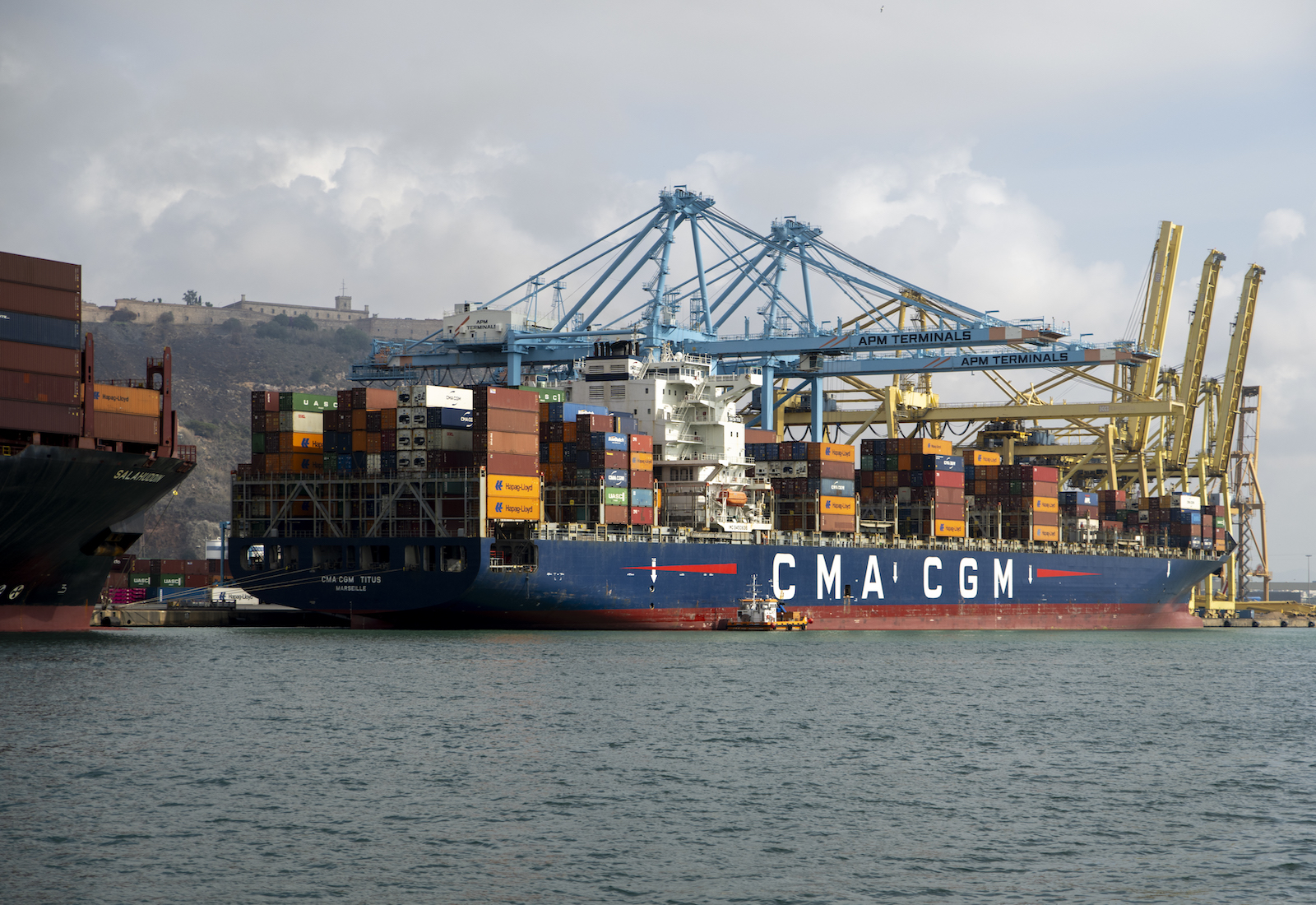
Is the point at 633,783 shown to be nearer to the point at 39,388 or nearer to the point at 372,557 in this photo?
the point at 39,388

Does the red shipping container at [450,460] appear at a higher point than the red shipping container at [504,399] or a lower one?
lower

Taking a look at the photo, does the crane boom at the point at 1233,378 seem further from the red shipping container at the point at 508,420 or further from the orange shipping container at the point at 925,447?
the red shipping container at the point at 508,420

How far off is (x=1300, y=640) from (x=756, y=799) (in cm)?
6622

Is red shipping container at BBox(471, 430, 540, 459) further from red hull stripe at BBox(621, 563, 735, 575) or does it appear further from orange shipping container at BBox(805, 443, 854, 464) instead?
orange shipping container at BBox(805, 443, 854, 464)

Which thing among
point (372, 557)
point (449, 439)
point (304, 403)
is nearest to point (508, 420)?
point (449, 439)

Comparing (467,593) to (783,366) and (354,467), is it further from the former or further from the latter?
(783,366)

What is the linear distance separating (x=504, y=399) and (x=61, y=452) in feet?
53.0

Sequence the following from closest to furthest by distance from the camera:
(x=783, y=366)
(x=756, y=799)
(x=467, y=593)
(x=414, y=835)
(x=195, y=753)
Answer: (x=414, y=835)
(x=756, y=799)
(x=195, y=753)
(x=467, y=593)
(x=783, y=366)

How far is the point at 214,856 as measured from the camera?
18.5 m

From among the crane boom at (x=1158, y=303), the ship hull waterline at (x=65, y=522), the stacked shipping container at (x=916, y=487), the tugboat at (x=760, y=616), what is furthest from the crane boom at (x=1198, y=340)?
the ship hull waterline at (x=65, y=522)

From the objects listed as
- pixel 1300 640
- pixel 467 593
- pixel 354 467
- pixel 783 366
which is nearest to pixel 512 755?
pixel 467 593

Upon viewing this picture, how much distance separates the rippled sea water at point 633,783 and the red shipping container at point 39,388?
7.42 m

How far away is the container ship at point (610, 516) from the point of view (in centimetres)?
5238

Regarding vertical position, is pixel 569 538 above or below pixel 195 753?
above
